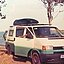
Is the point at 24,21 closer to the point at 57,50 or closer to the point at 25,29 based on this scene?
the point at 25,29

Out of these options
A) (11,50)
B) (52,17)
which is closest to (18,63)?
(11,50)

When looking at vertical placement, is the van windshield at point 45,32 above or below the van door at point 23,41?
above

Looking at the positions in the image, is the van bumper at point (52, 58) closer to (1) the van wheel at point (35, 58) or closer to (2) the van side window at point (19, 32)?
(1) the van wheel at point (35, 58)

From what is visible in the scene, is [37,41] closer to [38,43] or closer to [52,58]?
[38,43]

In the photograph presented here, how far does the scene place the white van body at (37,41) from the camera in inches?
497

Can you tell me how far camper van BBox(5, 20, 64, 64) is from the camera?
12625mm

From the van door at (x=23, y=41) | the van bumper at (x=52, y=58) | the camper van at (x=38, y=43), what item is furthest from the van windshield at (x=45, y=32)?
the van bumper at (x=52, y=58)

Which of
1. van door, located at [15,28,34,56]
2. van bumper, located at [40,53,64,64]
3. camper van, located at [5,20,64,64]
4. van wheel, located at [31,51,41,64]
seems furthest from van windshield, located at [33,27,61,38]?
van bumper, located at [40,53,64,64]

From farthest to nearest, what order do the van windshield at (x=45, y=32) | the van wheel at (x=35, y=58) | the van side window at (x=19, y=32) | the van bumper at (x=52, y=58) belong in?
the van side window at (x=19, y=32) → the van windshield at (x=45, y=32) → the van wheel at (x=35, y=58) → the van bumper at (x=52, y=58)

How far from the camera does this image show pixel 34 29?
13945 mm

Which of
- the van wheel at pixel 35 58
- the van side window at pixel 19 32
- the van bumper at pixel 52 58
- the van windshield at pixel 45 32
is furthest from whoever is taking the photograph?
the van side window at pixel 19 32

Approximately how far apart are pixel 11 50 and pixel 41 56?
337 centimetres

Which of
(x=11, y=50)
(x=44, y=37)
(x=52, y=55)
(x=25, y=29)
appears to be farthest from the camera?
(x=11, y=50)

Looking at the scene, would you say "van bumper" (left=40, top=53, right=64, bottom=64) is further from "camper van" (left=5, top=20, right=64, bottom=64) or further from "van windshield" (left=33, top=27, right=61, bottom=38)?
"van windshield" (left=33, top=27, right=61, bottom=38)
